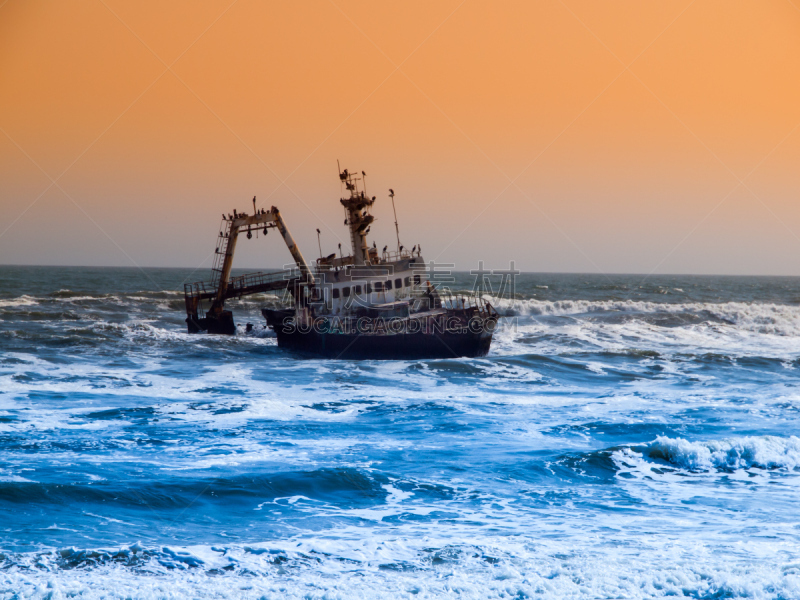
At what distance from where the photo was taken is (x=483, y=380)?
23.4 meters

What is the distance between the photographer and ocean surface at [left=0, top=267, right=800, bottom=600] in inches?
313

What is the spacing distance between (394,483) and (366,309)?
17299 mm

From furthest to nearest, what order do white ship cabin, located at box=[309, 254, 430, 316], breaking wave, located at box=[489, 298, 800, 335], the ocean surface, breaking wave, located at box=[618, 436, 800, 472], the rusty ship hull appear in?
breaking wave, located at box=[489, 298, 800, 335] → white ship cabin, located at box=[309, 254, 430, 316] → the rusty ship hull → breaking wave, located at box=[618, 436, 800, 472] → the ocean surface

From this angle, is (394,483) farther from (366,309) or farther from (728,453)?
(366,309)

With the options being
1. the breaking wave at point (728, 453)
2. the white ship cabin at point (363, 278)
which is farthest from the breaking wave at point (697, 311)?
the breaking wave at point (728, 453)

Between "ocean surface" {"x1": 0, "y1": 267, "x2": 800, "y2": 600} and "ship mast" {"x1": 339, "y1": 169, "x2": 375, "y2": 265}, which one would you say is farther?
"ship mast" {"x1": 339, "y1": 169, "x2": 375, "y2": 265}

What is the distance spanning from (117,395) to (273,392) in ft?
14.8

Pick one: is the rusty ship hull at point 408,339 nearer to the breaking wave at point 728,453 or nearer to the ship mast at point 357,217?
the ship mast at point 357,217

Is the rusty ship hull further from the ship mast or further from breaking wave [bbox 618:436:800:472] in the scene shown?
breaking wave [bbox 618:436:800:472]

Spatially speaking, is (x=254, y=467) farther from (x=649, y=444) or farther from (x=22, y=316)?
(x=22, y=316)

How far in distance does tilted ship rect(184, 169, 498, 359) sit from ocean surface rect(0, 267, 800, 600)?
2.09 metres

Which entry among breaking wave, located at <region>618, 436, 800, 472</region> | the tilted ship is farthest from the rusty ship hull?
breaking wave, located at <region>618, 436, 800, 472</region>

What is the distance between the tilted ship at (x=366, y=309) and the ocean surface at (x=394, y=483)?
2.09 m

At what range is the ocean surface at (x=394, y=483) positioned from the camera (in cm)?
796
